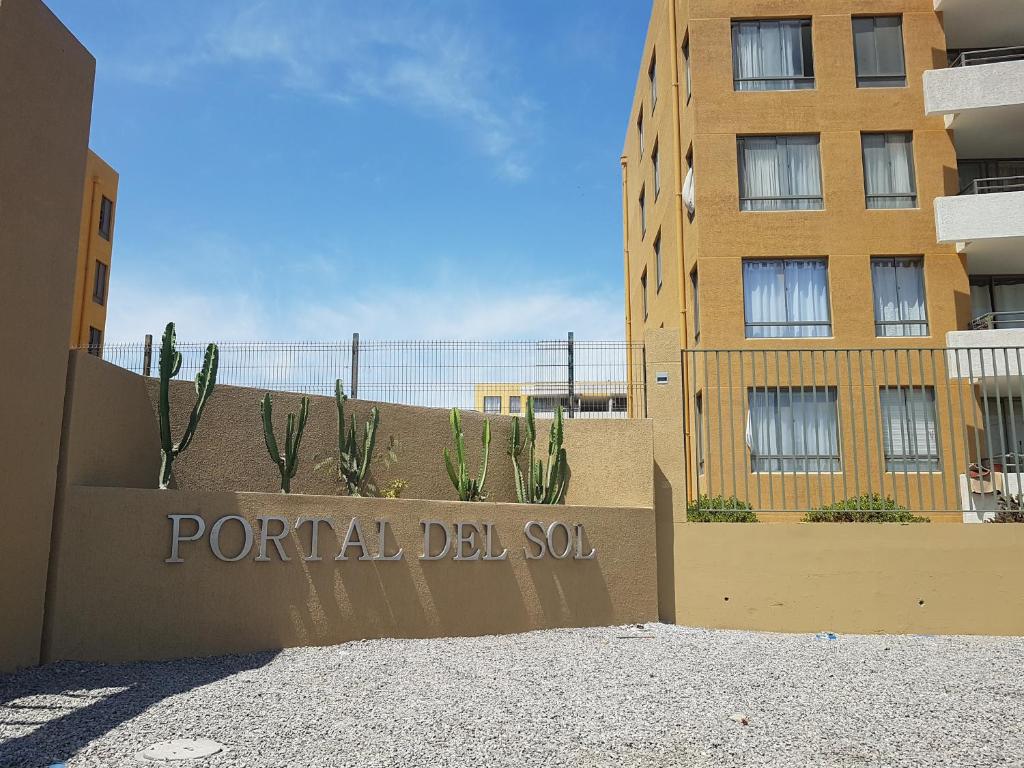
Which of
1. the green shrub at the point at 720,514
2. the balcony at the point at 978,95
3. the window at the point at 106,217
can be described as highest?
the window at the point at 106,217

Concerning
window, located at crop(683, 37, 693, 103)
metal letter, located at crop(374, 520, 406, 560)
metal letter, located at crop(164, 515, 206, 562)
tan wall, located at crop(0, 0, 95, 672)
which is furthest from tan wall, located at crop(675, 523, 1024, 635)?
window, located at crop(683, 37, 693, 103)

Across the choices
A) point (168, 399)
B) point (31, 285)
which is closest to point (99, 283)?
point (168, 399)

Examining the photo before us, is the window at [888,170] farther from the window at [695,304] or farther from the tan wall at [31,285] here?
the tan wall at [31,285]

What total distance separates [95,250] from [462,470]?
26291 mm

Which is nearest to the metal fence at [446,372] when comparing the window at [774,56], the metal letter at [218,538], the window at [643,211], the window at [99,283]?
the metal letter at [218,538]

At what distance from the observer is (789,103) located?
17.8 m

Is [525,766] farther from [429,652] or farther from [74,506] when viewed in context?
[74,506]

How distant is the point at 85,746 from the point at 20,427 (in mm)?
2932

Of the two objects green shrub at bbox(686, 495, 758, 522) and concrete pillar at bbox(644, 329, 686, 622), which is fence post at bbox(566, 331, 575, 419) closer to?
concrete pillar at bbox(644, 329, 686, 622)

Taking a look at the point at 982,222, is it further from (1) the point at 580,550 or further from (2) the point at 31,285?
(2) the point at 31,285

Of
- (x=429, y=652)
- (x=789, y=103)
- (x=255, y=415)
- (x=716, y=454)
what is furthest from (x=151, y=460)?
(x=789, y=103)

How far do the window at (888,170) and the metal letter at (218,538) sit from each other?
46.9 ft

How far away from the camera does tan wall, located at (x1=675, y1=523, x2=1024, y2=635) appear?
33.1ft

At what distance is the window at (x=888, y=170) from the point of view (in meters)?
17.6
